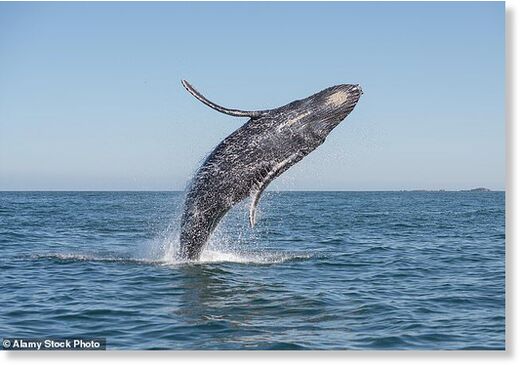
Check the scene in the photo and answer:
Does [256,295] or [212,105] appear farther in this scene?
[212,105]

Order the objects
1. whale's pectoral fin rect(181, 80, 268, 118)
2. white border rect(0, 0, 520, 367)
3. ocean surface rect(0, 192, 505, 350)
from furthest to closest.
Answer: whale's pectoral fin rect(181, 80, 268, 118) → ocean surface rect(0, 192, 505, 350) → white border rect(0, 0, 520, 367)

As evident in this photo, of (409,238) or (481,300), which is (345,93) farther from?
(409,238)

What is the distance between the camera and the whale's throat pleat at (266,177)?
54.3ft

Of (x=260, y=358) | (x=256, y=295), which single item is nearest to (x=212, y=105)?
(x=256, y=295)

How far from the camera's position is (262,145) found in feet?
53.7

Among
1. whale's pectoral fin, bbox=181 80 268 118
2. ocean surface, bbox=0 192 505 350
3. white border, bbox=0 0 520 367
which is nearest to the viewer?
white border, bbox=0 0 520 367

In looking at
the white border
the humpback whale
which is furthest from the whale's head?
the white border

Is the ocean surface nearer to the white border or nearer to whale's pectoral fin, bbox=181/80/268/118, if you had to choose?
the white border

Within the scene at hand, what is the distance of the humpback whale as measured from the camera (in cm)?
1599

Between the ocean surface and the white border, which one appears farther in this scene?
the ocean surface

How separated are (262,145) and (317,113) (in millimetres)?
1402

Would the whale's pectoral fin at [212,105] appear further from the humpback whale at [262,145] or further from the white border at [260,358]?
the white border at [260,358]

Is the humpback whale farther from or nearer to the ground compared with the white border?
farther from the ground

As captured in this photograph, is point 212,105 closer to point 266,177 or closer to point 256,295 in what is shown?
point 266,177
